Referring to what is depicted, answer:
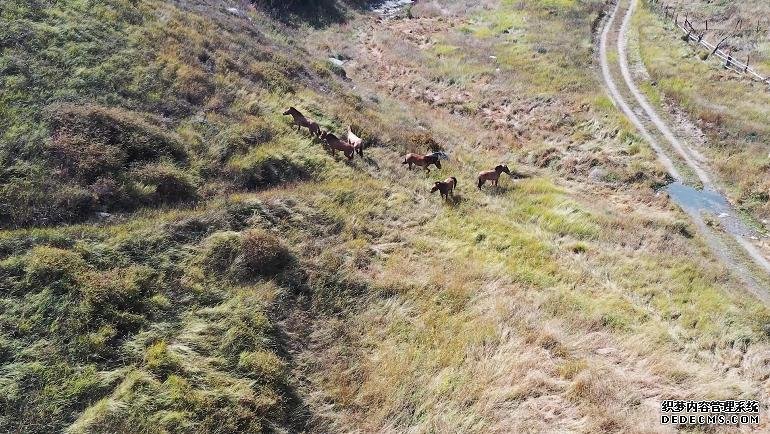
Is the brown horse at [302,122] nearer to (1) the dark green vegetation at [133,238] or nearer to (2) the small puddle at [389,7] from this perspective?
(1) the dark green vegetation at [133,238]

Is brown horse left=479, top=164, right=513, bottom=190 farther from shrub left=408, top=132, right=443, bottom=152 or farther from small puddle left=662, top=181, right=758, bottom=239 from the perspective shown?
small puddle left=662, top=181, right=758, bottom=239

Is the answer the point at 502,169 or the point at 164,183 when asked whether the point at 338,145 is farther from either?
the point at 502,169

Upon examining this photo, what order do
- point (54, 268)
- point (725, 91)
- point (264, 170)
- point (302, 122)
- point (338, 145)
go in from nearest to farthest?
point (54, 268) → point (264, 170) → point (338, 145) → point (302, 122) → point (725, 91)

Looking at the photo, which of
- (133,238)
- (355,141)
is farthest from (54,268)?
(355,141)

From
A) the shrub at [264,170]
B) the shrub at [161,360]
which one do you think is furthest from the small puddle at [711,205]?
the shrub at [161,360]

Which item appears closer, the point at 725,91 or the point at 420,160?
the point at 420,160
